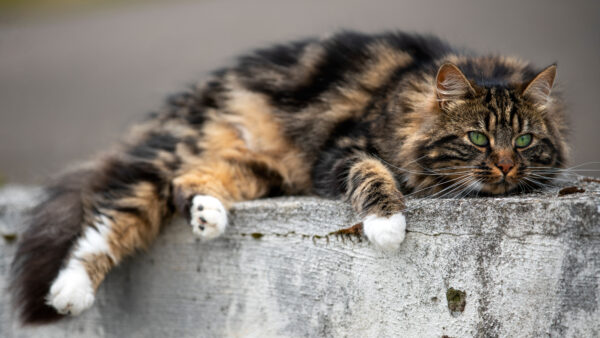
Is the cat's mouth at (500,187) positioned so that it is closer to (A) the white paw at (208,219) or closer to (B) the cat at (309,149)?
(B) the cat at (309,149)

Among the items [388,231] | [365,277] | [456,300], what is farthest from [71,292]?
[456,300]

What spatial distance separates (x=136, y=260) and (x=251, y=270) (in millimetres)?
588

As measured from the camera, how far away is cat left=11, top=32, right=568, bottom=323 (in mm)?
2273

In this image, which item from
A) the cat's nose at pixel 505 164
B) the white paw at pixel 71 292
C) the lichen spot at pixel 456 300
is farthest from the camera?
the white paw at pixel 71 292

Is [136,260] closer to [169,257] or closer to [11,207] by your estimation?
[169,257]

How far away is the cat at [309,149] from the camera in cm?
227

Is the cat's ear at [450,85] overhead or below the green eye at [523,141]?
overhead

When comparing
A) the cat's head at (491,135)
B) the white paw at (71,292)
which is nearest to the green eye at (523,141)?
the cat's head at (491,135)

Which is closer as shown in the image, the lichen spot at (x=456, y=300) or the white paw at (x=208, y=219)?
the lichen spot at (x=456, y=300)

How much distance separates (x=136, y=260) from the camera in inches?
108

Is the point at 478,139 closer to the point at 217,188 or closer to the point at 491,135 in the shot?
the point at 491,135

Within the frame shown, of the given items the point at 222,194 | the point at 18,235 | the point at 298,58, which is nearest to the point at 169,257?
the point at 222,194

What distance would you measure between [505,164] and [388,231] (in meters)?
0.49

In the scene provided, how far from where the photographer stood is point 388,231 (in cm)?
205
